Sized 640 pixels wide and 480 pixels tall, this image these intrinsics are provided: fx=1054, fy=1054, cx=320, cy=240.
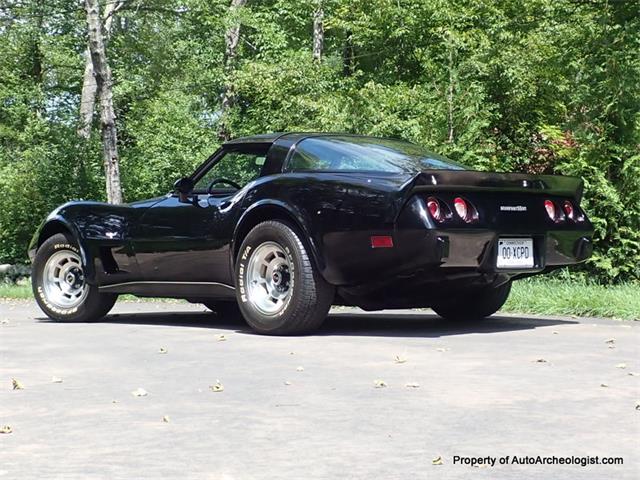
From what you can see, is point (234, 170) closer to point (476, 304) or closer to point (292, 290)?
point (292, 290)

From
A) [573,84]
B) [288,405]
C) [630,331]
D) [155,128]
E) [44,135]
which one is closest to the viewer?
[288,405]

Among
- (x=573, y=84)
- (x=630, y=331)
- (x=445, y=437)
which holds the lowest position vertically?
(x=630, y=331)

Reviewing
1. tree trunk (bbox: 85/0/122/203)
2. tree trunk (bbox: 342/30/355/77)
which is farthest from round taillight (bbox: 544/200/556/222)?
tree trunk (bbox: 342/30/355/77)

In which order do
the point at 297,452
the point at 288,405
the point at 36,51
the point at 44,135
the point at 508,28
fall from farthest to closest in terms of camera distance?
the point at 36,51 → the point at 44,135 → the point at 508,28 → the point at 288,405 → the point at 297,452

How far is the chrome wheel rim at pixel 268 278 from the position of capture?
7.91 metres

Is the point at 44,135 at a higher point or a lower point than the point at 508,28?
lower

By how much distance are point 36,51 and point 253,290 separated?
1319 inches

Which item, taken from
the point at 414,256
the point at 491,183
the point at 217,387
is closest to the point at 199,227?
the point at 414,256

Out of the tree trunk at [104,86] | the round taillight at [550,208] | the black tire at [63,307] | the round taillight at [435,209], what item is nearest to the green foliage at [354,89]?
the round taillight at [550,208]

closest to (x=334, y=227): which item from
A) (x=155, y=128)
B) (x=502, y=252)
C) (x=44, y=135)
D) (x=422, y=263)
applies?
(x=422, y=263)

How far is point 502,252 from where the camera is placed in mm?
7523

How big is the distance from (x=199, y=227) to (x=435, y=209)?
224 centimetres

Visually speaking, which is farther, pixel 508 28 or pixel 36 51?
pixel 36 51

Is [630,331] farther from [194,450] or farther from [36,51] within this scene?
[36,51]
